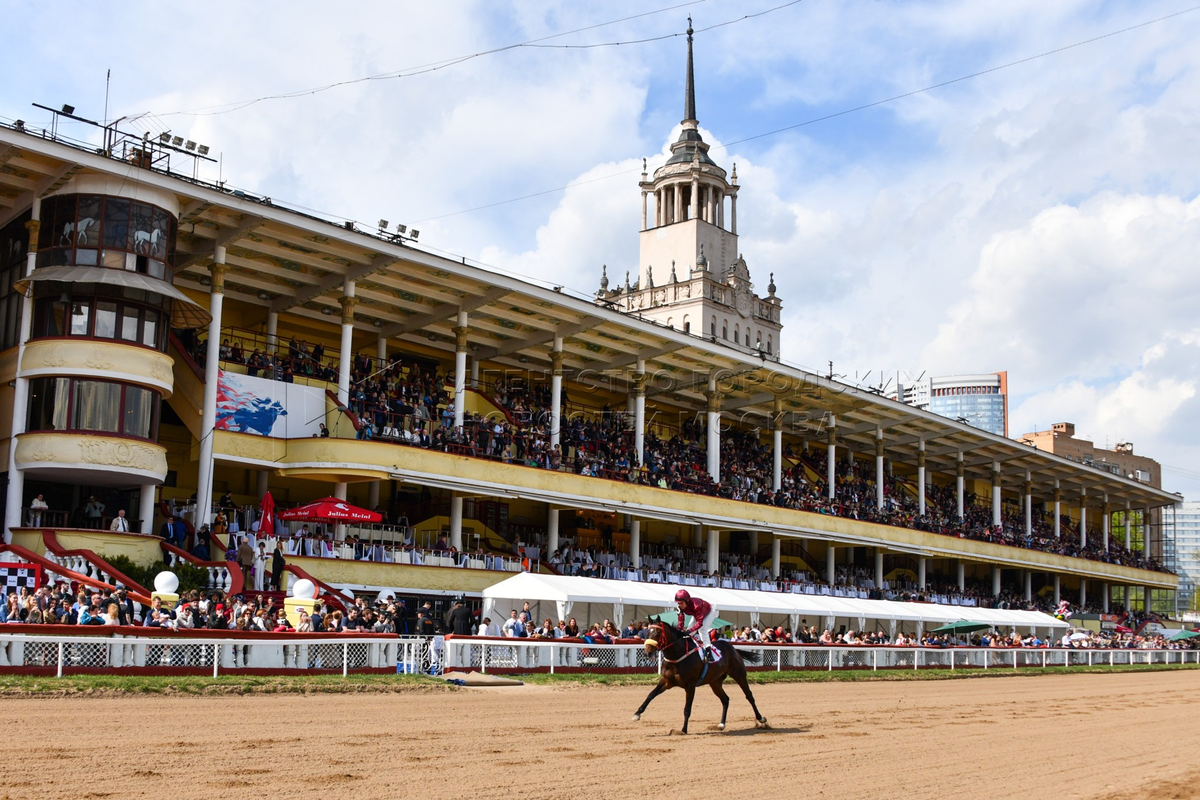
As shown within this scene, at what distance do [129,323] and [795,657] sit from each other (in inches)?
691

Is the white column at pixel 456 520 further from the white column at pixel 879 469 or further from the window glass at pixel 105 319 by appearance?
the white column at pixel 879 469

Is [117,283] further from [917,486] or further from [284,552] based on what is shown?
[917,486]

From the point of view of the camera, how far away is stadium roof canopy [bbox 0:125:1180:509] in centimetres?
2802

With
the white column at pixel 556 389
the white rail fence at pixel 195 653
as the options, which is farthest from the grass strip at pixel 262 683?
the white column at pixel 556 389

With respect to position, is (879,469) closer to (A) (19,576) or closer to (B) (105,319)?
(B) (105,319)

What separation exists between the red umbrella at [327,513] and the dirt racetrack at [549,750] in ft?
28.6

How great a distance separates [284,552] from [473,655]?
26.5 ft

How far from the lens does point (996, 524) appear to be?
63562mm

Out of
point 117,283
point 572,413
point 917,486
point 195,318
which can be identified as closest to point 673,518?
point 572,413

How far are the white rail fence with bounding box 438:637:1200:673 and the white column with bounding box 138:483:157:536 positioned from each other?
946 cm

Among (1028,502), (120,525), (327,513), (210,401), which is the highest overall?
(1028,502)

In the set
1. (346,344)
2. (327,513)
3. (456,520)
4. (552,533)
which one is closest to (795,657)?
(456,520)

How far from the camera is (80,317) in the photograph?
26.6m

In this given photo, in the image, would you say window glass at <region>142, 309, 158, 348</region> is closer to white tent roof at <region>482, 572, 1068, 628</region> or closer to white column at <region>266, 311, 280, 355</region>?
white column at <region>266, 311, 280, 355</region>
